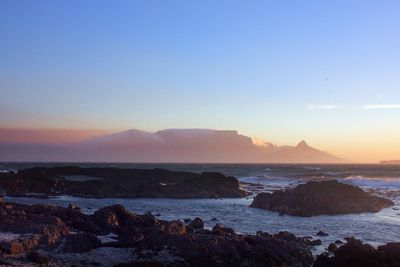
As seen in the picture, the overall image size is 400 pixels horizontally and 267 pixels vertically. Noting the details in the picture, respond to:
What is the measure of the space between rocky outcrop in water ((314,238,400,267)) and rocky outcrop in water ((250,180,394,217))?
2281 cm

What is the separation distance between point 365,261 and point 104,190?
49.7 metres

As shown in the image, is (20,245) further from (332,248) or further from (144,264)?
(332,248)

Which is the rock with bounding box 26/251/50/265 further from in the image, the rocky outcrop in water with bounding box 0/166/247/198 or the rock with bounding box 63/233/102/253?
the rocky outcrop in water with bounding box 0/166/247/198

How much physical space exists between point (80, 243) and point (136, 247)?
2643mm

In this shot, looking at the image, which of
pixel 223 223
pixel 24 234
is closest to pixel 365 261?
pixel 24 234

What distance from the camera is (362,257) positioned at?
21906mm

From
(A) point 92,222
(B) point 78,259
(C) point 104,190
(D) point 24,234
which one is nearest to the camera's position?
(B) point 78,259

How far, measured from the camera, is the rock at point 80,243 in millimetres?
24828

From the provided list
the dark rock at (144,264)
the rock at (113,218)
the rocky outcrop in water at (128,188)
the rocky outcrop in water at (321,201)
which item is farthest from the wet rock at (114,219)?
the rocky outcrop in water at (128,188)

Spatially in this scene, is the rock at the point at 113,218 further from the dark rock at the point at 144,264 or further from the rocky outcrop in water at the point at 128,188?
the rocky outcrop in water at the point at 128,188

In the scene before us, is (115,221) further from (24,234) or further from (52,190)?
(52,190)

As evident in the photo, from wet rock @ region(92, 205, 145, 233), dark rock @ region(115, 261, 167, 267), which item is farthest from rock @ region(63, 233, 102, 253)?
wet rock @ region(92, 205, 145, 233)

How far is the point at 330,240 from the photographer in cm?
3250

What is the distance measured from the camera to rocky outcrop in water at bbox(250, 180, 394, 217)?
160ft
